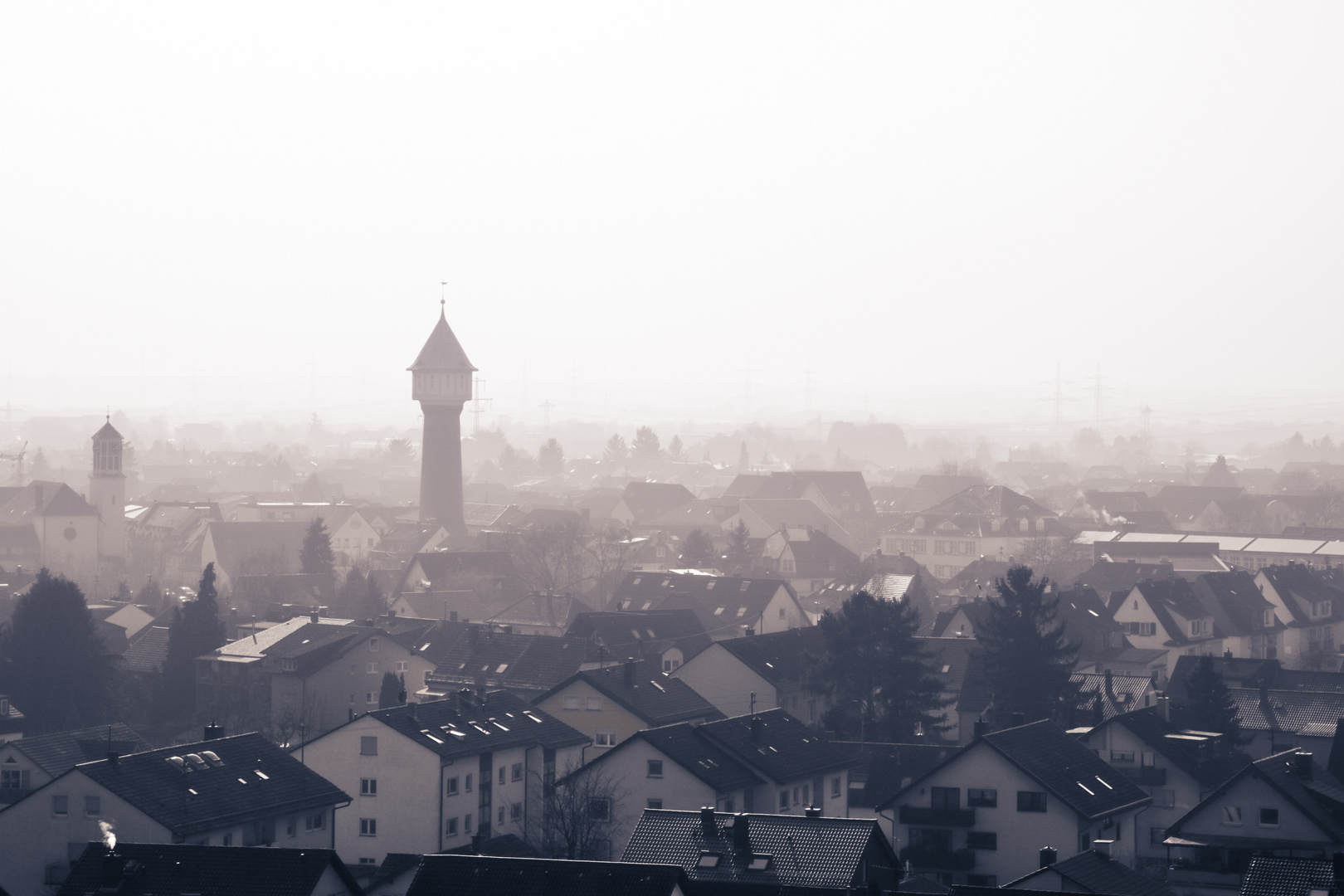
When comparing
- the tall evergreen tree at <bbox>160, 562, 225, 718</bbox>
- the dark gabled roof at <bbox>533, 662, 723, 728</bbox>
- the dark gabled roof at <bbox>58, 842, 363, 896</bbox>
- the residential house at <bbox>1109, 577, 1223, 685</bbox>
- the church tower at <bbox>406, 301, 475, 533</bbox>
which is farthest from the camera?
the church tower at <bbox>406, 301, 475, 533</bbox>

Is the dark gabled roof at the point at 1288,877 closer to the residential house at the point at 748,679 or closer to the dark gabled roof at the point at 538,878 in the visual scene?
the dark gabled roof at the point at 538,878

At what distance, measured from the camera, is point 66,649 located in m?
50.3

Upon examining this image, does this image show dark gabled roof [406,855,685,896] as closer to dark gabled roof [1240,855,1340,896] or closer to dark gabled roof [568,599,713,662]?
dark gabled roof [1240,855,1340,896]

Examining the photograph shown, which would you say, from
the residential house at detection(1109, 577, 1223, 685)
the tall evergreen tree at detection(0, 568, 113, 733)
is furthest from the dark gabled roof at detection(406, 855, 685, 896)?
the residential house at detection(1109, 577, 1223, 685)

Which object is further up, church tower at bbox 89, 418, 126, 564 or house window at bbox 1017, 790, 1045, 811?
church tower at bbox 89, 418, 126, 564

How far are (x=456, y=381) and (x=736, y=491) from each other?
3262 cm

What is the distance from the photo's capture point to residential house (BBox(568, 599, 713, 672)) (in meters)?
51.5

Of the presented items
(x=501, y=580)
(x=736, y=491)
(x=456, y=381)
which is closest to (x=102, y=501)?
(x=456, y=381)

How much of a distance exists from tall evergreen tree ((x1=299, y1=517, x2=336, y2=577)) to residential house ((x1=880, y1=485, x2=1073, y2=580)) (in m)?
28.9

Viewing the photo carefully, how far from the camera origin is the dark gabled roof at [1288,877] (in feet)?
80.3

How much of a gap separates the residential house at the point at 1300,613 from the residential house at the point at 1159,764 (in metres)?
25.9

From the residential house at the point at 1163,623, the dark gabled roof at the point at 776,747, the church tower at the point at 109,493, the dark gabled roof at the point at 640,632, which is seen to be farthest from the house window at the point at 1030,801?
the church tower at the point at 109,493

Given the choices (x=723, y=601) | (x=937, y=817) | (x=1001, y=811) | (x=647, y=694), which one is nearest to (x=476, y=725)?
(x=647, y=694)

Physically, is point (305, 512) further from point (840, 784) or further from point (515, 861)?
point (515, 861)
